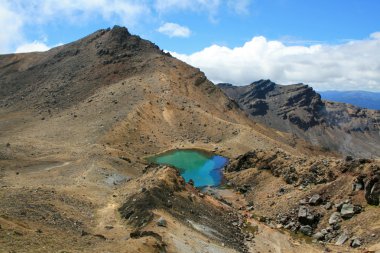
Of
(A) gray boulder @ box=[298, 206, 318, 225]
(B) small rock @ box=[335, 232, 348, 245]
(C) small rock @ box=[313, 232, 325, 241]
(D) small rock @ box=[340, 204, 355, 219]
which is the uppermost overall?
(D) small rock @ box=[340, 204, 355, 219]

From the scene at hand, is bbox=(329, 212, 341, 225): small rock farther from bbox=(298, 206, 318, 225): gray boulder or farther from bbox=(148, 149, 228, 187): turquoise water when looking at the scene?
bbox=(148, 149, 228, 187): turquoise water

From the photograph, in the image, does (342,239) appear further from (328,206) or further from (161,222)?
(161,222)

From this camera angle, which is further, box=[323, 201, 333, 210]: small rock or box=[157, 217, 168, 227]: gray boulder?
box=[323, 201, 333, 210]: small rock

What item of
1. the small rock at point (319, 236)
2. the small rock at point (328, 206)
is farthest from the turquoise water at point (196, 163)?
the small rock at point (319, 236)

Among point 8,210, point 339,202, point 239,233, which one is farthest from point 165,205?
point 339,202

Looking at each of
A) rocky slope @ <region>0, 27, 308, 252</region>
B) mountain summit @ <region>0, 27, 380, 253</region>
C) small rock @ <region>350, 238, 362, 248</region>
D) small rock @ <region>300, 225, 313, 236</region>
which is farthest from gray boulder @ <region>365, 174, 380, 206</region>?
rocky slope @ <region>0, 27, 308, 252</region>

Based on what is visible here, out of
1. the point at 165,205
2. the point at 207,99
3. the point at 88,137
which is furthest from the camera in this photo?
the point at 207,99

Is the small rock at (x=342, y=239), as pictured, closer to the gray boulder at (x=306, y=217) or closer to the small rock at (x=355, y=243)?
the small rock at (x=355, y=243)

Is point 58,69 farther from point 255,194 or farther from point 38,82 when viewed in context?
point 255,194
